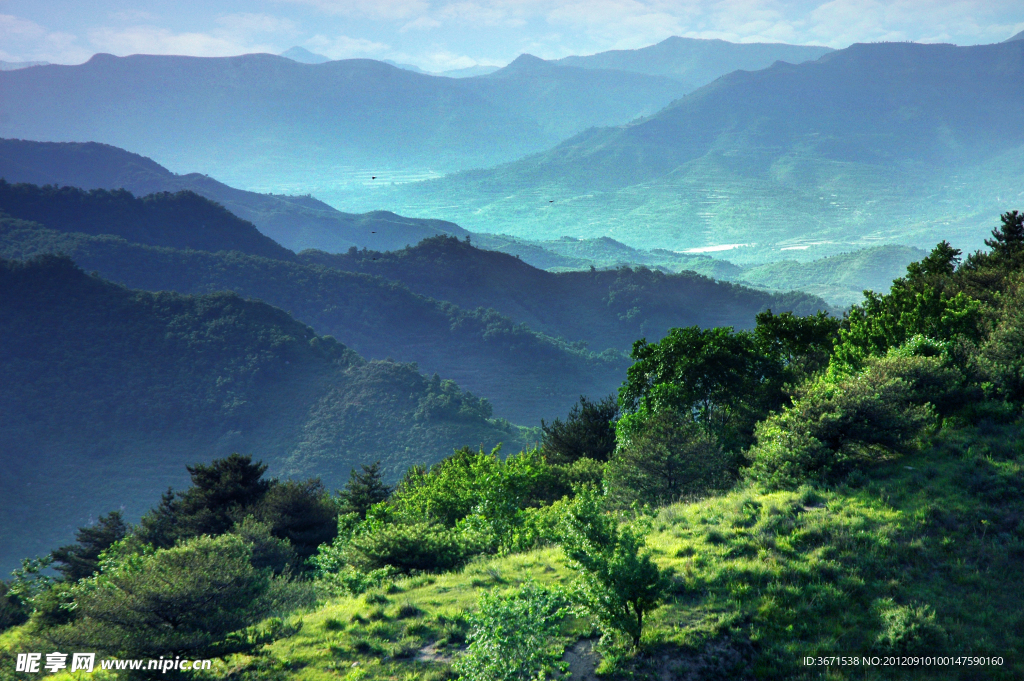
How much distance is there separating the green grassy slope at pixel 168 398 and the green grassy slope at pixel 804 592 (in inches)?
4589

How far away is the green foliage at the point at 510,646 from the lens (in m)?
11.4

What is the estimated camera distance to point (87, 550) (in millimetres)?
43188

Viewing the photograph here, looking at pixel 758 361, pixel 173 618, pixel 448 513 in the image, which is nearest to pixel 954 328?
pixel 758 361

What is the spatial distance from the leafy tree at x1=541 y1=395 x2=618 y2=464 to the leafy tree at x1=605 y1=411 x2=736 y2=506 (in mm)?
15700

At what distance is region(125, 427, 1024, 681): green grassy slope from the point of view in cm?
1212

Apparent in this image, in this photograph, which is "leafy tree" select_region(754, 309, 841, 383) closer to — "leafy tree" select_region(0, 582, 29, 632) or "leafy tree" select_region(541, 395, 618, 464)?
"leafy tree" select_region(541, 395, 618, 464)

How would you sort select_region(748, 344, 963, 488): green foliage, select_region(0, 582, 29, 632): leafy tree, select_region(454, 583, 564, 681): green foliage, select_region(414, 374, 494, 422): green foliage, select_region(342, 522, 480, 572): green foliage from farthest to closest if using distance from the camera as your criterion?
select_region(414, 374, 494, 422): green foliage
select_region(0, 582, 29, 632): leafy tree
select_region(342, 522, 480, 572): green foliage
select_region(748, 344, 963, 488): green foliage
select_region(454, 583, 564, 681): green foliage

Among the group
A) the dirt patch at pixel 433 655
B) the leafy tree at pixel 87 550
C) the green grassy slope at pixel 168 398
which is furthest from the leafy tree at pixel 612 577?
the green grassy slope at pixel 168 398

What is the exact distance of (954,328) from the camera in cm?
2583

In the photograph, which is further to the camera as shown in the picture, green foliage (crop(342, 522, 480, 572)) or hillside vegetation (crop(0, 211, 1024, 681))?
green foliage (crop(342, 522, 480, 572))

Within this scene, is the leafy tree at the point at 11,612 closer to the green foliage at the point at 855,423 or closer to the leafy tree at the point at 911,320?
the green foliage at the point at 855,423

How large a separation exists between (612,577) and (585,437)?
101ft

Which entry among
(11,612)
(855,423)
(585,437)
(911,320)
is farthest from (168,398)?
(855,423)

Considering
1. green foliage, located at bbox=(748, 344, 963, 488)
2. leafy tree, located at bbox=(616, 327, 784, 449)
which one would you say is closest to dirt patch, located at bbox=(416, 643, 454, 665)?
green foliage, located at bbox=(748, 344, 963, 488)
